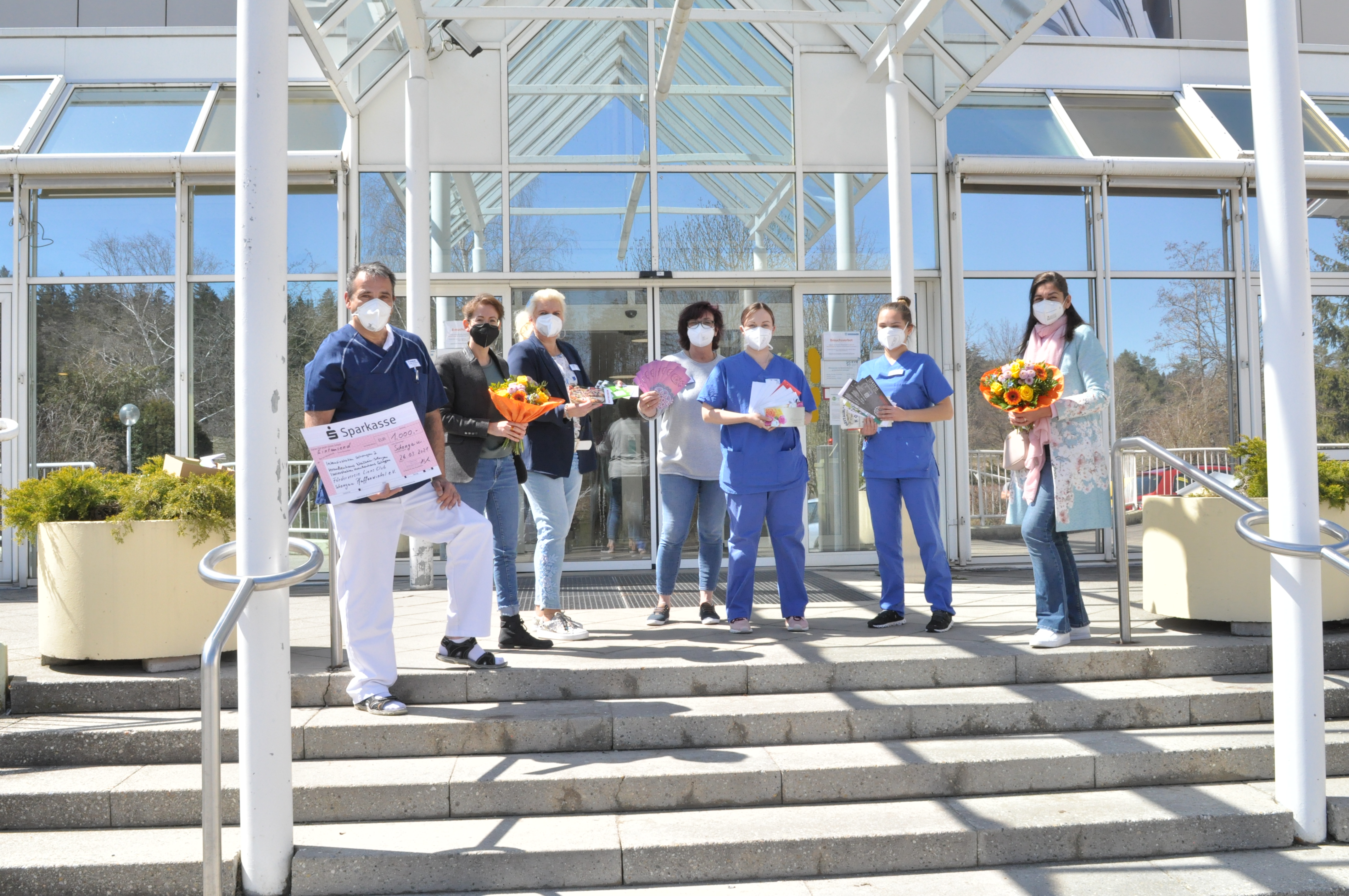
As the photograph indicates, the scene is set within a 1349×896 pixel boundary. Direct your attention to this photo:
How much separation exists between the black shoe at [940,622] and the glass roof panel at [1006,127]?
16.8 ft

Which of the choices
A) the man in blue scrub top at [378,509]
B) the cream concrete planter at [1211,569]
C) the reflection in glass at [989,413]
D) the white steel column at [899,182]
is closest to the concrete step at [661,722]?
the man in blue scrub top at [378,509]

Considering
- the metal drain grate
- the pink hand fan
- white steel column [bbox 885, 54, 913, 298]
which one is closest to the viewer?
the pink hand fan

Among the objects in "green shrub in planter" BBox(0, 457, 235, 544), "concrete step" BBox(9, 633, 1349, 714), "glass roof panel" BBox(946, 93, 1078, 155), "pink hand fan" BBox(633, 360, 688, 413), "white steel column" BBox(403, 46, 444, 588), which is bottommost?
"concrete step" BBox(9, 633, 1349, 714)

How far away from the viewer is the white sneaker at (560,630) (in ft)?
16.3

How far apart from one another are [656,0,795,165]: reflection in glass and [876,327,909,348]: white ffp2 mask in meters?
3.67

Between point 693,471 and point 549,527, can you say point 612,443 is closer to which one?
point 693,471

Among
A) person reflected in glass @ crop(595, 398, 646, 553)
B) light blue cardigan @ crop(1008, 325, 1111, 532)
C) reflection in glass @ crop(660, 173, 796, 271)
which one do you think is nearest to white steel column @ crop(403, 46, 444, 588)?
person reflected in glass @ crop(595, 398, 646, 553)

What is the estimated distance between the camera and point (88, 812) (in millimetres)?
3430

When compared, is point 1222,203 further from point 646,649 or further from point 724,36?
point 646,649

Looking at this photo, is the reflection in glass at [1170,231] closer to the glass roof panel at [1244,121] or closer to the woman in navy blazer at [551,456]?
the glass roof panel at [1244,121]

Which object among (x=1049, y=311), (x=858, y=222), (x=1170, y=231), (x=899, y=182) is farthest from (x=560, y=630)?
(x=1170, y=231)

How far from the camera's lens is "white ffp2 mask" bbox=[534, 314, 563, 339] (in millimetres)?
5078

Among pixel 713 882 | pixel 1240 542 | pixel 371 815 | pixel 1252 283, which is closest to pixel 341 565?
pixel 371 815

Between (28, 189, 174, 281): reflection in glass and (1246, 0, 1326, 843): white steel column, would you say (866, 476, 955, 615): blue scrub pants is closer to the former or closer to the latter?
(1246, 0, 1326, 843): white steel column
